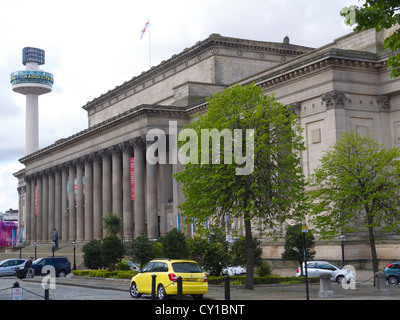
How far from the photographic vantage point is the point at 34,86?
540 feet

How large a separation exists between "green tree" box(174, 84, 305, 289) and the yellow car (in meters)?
6.59

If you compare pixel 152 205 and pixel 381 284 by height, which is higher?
pixel 152 205

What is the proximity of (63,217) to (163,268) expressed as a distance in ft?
237

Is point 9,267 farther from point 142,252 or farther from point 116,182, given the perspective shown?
point 116,182

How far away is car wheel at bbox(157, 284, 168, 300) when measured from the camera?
2695 cm

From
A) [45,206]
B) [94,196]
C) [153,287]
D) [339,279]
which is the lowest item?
[339,279]

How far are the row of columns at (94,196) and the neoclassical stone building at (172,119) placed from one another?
0.14m

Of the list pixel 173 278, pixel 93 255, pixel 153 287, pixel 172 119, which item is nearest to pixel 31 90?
pixel 172 119

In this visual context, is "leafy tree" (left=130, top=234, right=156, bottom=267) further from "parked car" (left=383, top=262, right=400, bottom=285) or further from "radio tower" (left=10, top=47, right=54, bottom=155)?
"radio tower" (left=10, top=47, right=54, bottom=155)

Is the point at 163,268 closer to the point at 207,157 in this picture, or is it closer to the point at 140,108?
the point at 207,157

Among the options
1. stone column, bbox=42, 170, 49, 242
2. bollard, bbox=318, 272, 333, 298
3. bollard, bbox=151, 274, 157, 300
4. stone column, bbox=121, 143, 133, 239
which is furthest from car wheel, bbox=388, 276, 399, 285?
stone column, bbox=42, 170, 49, 242

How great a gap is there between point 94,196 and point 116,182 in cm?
818

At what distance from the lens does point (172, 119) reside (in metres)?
72.5

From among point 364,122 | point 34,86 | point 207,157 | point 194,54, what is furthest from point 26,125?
point 207,157
